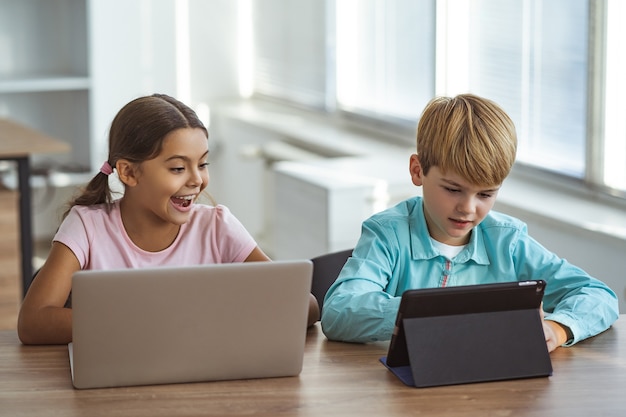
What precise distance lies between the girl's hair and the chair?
1.17ft

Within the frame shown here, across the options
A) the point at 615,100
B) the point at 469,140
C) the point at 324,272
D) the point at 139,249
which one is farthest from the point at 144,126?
the point at 615,100

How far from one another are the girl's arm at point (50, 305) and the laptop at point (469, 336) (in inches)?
21.1

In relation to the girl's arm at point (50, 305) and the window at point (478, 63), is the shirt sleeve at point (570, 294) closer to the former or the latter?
the girl's arm at point (50, 305)

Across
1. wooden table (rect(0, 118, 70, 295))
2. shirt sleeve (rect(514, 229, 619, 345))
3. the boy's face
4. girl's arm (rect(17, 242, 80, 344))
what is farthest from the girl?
wooden table (rect(0, 118, 70, 295))

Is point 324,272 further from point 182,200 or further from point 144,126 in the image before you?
point 144,126

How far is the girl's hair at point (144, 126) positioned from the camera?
177 cm

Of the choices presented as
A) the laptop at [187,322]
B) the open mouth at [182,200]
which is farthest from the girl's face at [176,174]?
the laptop at [187,322]

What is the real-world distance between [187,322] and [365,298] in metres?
0.37

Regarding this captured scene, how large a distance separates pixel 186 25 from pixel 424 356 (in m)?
4.31

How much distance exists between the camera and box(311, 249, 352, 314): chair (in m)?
1.97

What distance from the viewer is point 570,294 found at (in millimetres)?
1765

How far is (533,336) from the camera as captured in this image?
1.51 metres

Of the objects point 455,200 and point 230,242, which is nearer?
point 455,200

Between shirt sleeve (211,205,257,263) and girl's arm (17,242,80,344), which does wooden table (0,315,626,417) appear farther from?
shirt sleeve (211,205,257,263)
